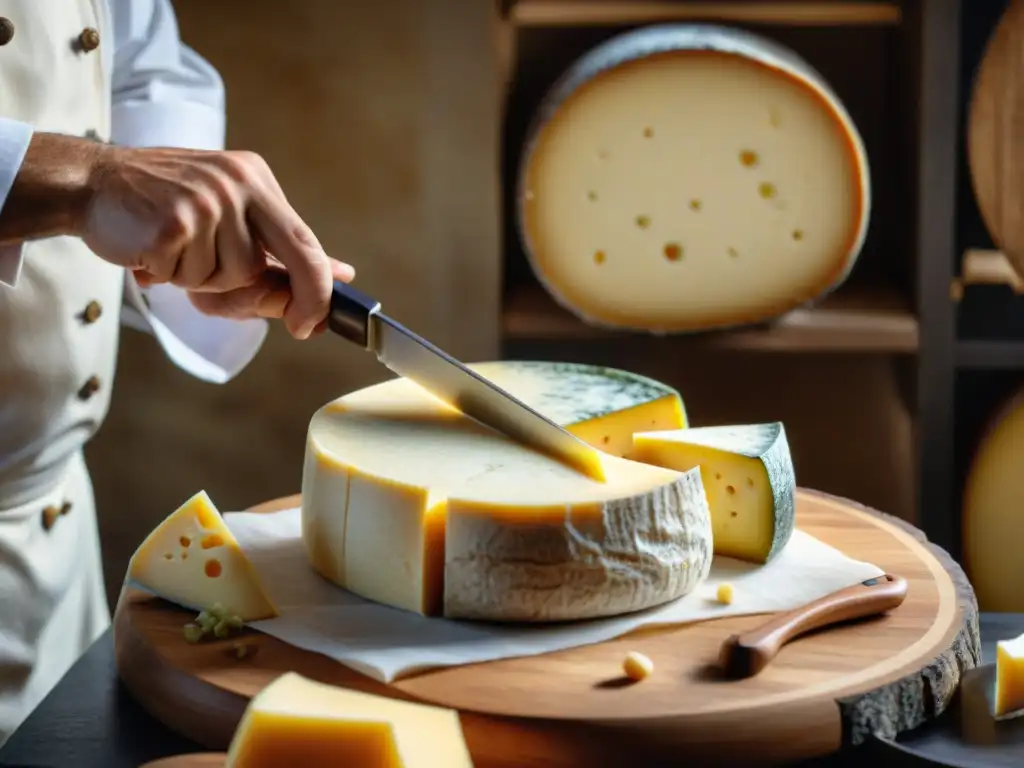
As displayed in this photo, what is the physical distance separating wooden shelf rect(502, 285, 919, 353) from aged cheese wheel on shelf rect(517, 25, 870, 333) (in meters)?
0.02

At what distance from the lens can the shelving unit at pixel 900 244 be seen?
5.63 feet

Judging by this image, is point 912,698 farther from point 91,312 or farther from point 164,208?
point 91,312

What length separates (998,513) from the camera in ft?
5.78

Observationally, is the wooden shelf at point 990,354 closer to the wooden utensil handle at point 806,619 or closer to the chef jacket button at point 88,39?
the wooden utensil handle at point 806,619

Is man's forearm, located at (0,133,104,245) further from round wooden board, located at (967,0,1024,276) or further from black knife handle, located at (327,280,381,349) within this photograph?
round wooden board, located at (967,0,1024,276)

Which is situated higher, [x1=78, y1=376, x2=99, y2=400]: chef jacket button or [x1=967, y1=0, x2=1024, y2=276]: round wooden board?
[x1=967, y1=0, x2=1024, y2=276]: round wooden board

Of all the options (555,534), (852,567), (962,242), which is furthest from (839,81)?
(555,534)

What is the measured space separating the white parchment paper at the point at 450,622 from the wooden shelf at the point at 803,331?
532mm

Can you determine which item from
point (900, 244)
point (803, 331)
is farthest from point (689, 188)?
point (900, 244)

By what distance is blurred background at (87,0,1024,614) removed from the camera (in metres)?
1.76

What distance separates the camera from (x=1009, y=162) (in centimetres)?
165

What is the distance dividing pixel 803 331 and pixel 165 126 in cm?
84

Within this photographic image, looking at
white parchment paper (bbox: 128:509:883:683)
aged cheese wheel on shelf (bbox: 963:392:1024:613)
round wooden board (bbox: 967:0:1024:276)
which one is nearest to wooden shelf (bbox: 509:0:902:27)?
round wooden board (bbox: 967:0:1024:276)

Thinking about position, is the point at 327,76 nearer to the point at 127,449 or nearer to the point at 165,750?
the point at 127,449
